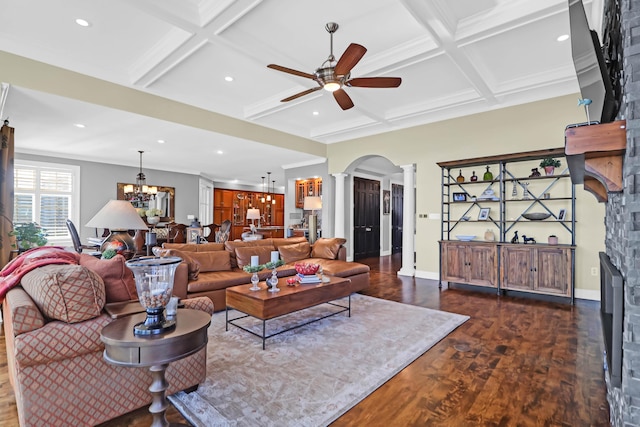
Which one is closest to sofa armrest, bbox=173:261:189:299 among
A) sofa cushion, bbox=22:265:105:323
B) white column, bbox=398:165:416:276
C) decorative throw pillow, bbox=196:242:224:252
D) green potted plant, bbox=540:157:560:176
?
decorative throw pillow, bbox=196:242:224:252

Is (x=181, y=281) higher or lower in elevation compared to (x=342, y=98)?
lower

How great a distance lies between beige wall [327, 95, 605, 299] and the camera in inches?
182

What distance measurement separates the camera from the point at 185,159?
8.19 metres

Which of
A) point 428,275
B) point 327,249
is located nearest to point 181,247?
point 327,249

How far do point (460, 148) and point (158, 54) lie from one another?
16.3 ft

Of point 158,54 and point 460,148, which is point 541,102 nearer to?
point 460,148

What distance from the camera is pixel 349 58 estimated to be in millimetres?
2865

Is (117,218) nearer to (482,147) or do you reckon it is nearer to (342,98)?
(342,98)

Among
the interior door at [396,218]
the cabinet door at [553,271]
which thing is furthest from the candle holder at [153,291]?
the interior door at [396,218]

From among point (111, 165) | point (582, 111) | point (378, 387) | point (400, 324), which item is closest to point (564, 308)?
point (400, 324)

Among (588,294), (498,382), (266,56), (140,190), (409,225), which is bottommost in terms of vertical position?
(498,382)

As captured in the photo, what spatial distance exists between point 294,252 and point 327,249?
564mm

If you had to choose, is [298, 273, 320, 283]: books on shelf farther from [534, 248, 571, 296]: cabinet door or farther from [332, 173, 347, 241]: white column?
[332, 173, 347, 241]: white column

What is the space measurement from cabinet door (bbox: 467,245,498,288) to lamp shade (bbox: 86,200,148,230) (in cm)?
464
